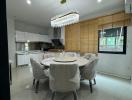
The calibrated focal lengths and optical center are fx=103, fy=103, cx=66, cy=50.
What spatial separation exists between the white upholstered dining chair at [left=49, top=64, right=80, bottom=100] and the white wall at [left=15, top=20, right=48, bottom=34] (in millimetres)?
4665

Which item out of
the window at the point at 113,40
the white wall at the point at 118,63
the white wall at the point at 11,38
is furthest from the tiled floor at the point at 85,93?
the white wall at the point at 11,38

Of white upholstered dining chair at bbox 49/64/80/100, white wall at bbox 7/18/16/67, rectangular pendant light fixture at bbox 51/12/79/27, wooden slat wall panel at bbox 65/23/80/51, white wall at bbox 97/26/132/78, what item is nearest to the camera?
white upholstered dining chair at bbox 49/64/80/100

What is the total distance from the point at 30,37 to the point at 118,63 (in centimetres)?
479

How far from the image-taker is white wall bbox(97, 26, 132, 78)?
3.54 meters

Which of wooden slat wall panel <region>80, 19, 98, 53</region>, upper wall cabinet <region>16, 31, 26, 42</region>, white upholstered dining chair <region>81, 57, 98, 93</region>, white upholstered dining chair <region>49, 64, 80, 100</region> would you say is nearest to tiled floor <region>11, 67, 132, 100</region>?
white upholstered dining chair <region>81, 57, 98, 93</region>

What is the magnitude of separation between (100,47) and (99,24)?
0.98m

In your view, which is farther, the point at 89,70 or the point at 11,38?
the point at 11,38

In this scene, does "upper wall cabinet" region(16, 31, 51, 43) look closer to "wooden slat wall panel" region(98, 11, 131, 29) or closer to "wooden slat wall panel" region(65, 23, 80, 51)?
"wooden slat wall panel" region(65, 23, 80, 51)

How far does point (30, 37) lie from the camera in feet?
20.0

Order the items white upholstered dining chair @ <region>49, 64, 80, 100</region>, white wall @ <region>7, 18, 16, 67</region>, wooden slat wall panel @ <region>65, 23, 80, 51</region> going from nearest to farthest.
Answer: white upholstered dining chair @ <region>49, 64, 80, 100</region> → white wall @ <region>7, 18, 16, 67</region> → wooden slat wall panel @ <region>65, 23, 80, 51</region>

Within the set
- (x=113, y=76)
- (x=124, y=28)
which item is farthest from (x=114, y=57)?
(x=124, y=28)

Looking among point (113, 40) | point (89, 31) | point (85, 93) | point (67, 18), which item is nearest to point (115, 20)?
point (113, 40)

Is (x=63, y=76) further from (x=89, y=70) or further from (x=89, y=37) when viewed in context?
(x=89, y=37)

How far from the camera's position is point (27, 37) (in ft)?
19.5
